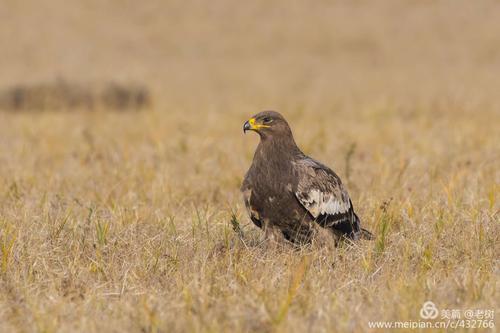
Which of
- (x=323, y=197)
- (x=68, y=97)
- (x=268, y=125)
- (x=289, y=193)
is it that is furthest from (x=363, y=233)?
(x=68, y=97)

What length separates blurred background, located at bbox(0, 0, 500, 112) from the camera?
16297mm

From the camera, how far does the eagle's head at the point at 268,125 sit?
17.1 ft

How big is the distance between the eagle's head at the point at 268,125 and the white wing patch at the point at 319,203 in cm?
54

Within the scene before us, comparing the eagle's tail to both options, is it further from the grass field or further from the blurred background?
the blurred background

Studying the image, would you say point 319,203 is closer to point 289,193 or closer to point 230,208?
point 289,193

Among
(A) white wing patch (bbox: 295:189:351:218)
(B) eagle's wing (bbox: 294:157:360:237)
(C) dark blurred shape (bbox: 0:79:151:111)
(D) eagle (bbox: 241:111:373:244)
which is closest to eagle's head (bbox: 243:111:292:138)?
(D) eagle (bbox: 241:111:373:244)

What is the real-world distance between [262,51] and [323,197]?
22045mm

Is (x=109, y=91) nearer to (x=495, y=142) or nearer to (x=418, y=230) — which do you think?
(x=495, y=142)

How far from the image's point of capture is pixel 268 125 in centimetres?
522

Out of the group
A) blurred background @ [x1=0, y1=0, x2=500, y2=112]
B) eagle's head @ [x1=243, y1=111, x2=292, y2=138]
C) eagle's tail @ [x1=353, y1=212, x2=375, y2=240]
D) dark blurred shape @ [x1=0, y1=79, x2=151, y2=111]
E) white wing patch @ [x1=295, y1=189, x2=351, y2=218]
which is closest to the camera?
white wing patch @ [x1=295, y1=189, x2=351, y2=218]

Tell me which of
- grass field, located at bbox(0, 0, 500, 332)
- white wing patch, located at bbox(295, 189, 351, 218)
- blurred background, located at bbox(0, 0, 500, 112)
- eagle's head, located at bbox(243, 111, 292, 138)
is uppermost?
eagle's head, located at bbox(243, 111, 292, 138)

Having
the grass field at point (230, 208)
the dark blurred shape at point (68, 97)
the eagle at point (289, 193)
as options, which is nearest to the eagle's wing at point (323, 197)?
the eagle at point (289, 193)

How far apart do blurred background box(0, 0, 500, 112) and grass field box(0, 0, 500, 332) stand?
0.71ft

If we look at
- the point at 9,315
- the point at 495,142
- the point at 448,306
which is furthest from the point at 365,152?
the point at 9,315
